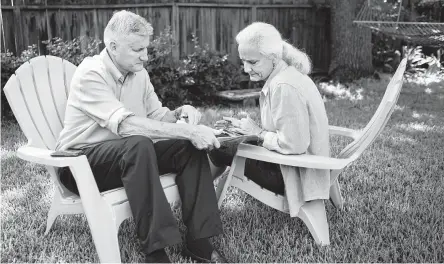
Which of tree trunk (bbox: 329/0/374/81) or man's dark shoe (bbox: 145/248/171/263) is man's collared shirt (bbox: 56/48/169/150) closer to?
man's dark shoe (bbox: 145/248/171/263)

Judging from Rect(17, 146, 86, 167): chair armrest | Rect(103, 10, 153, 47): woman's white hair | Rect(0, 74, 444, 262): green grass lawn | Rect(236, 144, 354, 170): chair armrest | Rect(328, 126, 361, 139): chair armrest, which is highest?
Rect(103, 10, 153, 47): woman's white hair

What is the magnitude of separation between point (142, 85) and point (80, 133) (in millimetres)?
518

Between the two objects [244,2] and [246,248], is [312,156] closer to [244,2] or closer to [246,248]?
[246,248]

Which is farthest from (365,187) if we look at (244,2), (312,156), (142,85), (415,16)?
(415,16)

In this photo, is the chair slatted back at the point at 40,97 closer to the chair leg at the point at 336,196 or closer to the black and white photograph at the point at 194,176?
the black and white photograph at the point at 194,176

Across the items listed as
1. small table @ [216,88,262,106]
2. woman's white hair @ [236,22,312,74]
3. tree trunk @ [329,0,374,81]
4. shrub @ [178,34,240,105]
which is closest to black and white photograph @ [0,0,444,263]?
woman's white hair @ [236,22,312,74]

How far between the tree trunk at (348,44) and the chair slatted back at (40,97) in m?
6.33

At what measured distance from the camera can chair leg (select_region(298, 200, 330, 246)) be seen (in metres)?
2.81

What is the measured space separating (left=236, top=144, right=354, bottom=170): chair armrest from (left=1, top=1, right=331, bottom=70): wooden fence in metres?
4.16

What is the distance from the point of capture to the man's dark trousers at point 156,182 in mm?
2396

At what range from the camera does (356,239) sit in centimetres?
287

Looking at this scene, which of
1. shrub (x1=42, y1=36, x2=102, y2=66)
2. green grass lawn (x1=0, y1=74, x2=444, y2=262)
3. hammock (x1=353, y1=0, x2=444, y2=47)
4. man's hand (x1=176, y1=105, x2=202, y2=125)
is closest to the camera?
green grass lawn (x1=0, y1=74, x2=444, y2=262)

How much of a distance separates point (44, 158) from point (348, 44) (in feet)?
23.3

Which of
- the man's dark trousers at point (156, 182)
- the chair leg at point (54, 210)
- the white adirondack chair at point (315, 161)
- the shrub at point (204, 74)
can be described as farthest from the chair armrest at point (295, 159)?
the shrub at point (204, 74)
